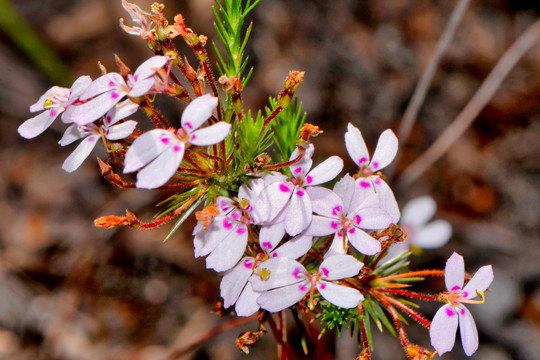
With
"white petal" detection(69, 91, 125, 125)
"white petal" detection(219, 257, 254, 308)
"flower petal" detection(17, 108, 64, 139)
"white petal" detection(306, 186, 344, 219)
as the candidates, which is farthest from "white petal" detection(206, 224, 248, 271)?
"flower petal" detection(17, 108, 64, 139)

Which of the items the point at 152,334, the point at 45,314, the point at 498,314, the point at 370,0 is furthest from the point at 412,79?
the point at 45,314

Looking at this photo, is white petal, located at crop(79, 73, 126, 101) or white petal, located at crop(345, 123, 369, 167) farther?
white petal, located at crop(345, 123, 369, 167)

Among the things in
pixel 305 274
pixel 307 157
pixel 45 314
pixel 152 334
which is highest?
pixel 307 157

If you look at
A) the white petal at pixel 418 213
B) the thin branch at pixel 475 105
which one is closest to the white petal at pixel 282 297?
the white petal at pixel 418 213

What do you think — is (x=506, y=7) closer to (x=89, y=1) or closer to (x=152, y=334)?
(x=89, y=1)

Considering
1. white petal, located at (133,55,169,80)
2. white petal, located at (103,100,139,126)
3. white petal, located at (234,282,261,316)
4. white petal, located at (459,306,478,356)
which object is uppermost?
white petal, located at (133,55,169,80)

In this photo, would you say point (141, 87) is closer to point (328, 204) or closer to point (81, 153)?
point (81, 153)

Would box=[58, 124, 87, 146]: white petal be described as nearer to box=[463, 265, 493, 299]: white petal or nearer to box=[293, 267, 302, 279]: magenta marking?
box=[293, 267, 302, 279]: magenta marking
